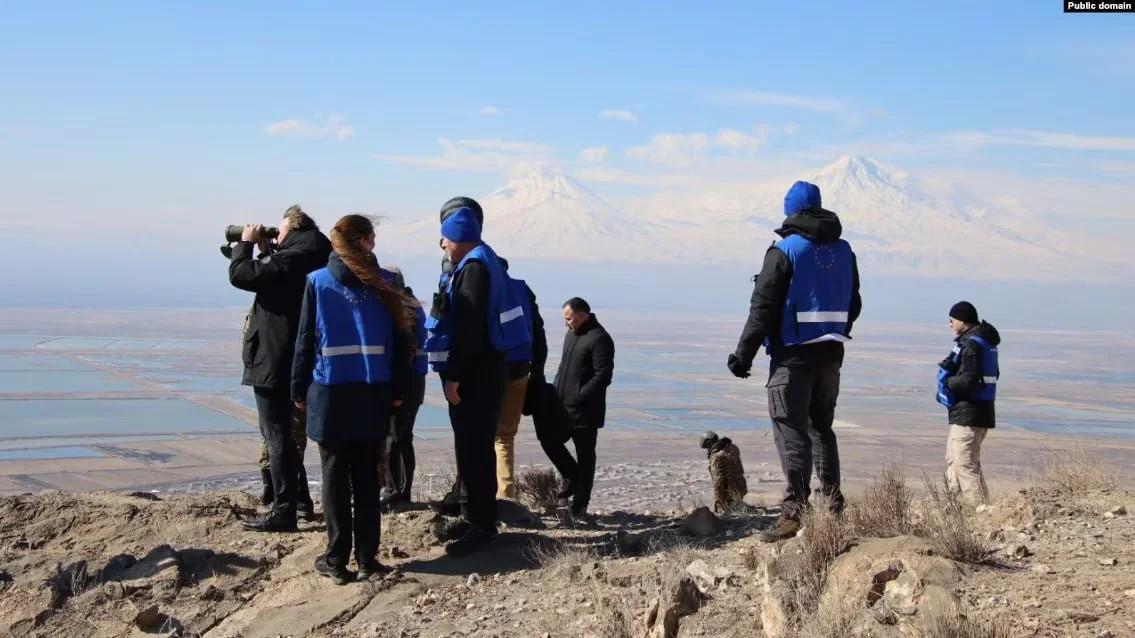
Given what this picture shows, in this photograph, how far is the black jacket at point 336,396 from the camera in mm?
6391

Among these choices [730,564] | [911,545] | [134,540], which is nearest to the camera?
[911,545]

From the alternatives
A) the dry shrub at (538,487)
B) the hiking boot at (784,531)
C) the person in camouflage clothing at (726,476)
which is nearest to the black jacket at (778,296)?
the hiking boot at (784,531)

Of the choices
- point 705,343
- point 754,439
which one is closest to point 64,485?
point 754,439

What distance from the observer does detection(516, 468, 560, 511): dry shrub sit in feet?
31.1

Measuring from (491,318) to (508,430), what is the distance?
74.5 inches

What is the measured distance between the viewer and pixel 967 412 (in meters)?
A: 9.25

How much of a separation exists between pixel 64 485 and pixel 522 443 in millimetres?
20906

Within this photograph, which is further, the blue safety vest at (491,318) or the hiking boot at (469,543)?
the hiking boot at (469,543)

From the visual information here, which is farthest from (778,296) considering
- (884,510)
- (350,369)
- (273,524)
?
(273,524)

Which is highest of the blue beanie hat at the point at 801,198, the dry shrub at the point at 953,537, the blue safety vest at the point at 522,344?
the blue beanie hat at the point at 801,198

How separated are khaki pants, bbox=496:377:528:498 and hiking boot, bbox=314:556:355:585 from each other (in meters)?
1.87

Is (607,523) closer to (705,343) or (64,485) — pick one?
(64,485)

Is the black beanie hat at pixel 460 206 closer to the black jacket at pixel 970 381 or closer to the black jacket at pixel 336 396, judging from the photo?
the black jacket at pixel 336 396

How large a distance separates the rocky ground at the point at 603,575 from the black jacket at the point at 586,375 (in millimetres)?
831
